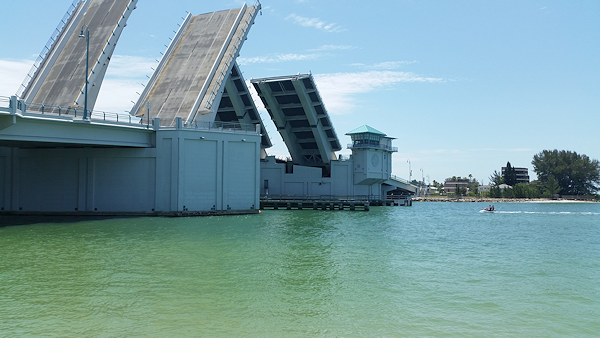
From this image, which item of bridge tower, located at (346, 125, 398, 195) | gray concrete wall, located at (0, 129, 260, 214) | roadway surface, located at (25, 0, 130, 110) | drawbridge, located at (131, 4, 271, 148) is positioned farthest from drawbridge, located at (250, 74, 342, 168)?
roadway surface, located at (25, 0, 130, 110)

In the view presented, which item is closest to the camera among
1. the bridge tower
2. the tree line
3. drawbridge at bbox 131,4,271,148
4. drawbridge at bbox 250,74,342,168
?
drawbridge at bbox 131,4,271,148

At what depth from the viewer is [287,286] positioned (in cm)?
1800

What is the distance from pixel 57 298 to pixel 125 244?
12.7m

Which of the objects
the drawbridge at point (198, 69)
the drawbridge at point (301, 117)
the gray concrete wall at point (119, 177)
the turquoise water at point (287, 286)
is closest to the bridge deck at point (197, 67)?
the drawbridge at point (198, 69)

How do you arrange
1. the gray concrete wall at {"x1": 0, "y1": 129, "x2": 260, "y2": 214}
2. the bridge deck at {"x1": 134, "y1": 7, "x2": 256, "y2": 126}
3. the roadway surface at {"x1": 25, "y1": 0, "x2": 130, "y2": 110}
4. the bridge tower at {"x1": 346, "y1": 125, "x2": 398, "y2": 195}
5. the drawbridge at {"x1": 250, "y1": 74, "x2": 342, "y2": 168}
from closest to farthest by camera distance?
the gray concrete wall at {"x1": 0, "y1": 129, "x2": 260, "y2": 214} → the roadway surface at {"x1": 25, "y1": 0, "x2": 130, "y2": 110} → the bridge deck at {"x1": 134, "y1": 7, "x2": 256, "y2": 126} → the drawbridge at {"x1": 250, "y1": 74, "x2": 342, "y2": 168} → the bridge tower at {"x1": 346, "y1": 125, "x2": 398, "y2": 195}

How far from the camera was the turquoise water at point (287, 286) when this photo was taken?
1319cm

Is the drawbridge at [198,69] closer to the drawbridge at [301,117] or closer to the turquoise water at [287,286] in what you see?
the drawbridge at [301,117]

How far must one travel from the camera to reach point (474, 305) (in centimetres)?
1570

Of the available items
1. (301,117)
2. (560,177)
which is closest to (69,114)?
(301,117)

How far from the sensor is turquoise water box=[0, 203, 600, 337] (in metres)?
13.2

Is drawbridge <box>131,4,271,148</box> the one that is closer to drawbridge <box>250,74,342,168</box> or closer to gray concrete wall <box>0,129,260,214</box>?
gray concrete wall <box>0,129,260,214</box>

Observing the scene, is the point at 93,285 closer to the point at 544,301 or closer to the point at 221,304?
the point at 221,304

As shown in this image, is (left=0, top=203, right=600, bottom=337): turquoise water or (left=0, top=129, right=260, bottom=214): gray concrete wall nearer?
(left=0, top=203, right=600, bottom=337): turquoise water

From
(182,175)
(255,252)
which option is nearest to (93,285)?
(255,252)
